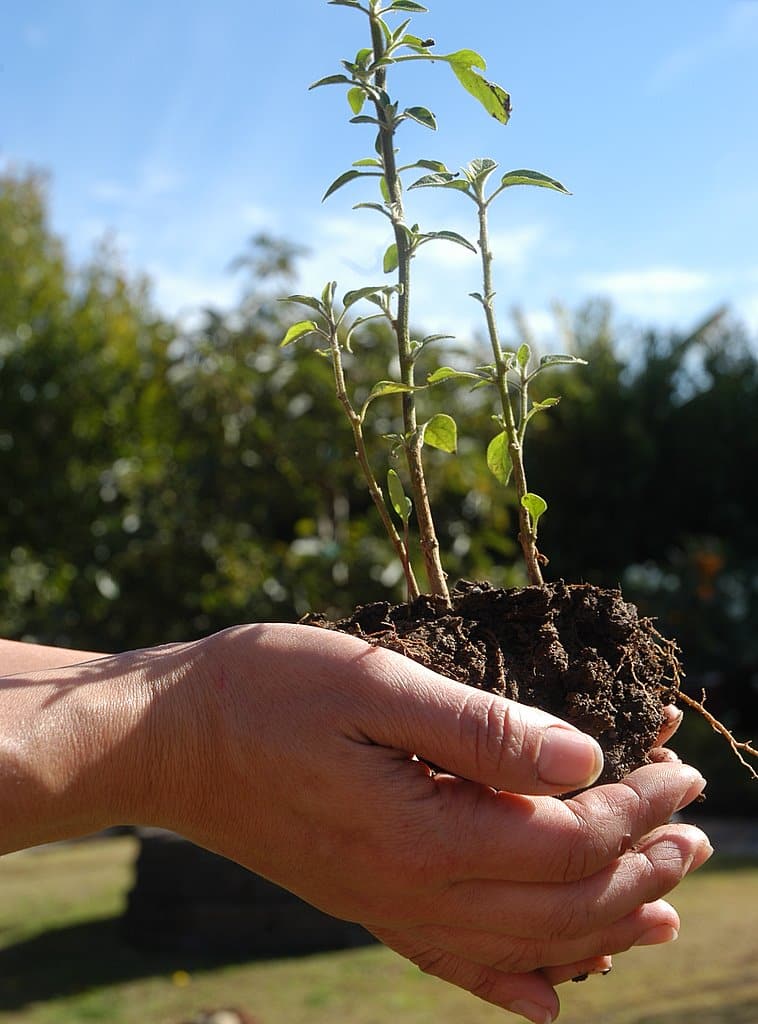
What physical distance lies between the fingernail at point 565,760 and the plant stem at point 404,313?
33 centimetres

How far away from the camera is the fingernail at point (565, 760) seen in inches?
46.6

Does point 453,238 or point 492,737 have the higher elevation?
point 453,238

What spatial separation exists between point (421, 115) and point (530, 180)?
0.18 meters

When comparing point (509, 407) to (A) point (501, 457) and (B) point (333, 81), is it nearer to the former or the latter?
(A) point (501, 457)

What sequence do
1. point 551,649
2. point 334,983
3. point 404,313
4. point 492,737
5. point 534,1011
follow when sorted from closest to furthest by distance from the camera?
point 492,737
point 534,1011
point 551,649
point 404,313
point 334,983

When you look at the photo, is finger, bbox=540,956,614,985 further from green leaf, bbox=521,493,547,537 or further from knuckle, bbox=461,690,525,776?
green leaf, bbox=521,493,547,537

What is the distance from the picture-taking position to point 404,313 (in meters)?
1.50

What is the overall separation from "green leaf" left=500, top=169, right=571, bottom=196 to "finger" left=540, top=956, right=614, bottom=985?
102 centimetres

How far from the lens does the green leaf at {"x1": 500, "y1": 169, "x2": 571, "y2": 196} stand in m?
1.41

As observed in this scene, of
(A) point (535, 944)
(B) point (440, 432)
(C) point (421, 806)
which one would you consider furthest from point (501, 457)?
(A) point (535, 944)

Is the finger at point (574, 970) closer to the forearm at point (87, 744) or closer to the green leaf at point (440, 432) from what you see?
the forearm at point (87, 744)

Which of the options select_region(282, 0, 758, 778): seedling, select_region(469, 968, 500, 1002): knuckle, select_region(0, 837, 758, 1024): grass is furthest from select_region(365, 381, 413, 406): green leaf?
select_region(0, 837, 758, 1024): grass

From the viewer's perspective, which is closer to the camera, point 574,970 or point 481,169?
point 574,970

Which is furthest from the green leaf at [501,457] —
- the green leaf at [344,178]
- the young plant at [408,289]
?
the green leaf at [344,178]
